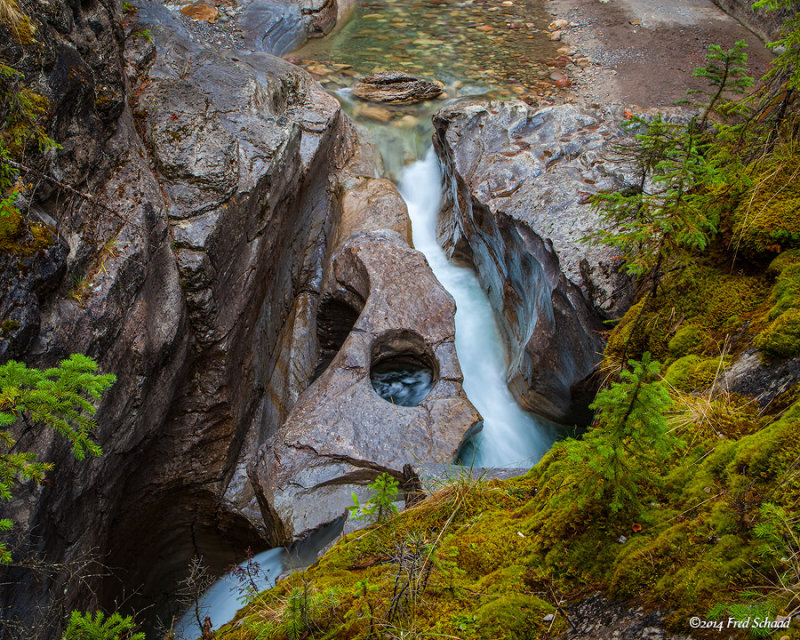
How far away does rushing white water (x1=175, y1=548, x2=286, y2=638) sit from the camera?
220 inches

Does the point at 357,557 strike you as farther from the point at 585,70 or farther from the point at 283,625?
the point at 585,70

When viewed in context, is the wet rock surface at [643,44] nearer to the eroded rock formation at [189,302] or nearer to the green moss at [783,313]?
the eroded rock formation at [189,302]

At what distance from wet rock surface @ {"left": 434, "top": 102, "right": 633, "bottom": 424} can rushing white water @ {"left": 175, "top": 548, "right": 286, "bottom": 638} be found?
391cm

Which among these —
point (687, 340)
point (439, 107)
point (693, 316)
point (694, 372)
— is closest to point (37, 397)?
point (694, 372)

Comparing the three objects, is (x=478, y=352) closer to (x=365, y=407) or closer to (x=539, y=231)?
(x=539, y=231)

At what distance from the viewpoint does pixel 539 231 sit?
6.75 m

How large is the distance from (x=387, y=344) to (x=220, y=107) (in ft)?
13.4

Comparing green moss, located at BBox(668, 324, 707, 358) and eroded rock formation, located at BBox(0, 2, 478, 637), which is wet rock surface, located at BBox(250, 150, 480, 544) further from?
green moss, located at BBox(668, 324, 707, 358)

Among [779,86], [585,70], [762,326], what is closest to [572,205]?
[779,86]

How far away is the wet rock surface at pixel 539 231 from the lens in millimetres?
6023

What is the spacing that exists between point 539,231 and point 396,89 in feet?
22.0

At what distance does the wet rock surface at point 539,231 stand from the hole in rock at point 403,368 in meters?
1.32

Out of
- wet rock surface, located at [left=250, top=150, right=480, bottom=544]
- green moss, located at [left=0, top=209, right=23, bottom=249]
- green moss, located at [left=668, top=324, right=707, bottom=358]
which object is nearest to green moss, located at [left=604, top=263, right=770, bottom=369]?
green moss, located at [left=668, top=324, right=707, bottom=358]

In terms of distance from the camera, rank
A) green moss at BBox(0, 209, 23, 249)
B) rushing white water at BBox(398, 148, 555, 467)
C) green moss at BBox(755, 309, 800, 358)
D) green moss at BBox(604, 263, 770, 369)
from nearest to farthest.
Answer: green moss at BBox(755, 309, 800, 358), green moss at BBox(604, 263, 770, 369), green moss at BBox(0, 209, 23, 249), rushing white water at BBox(398, 148, 555, 467)
